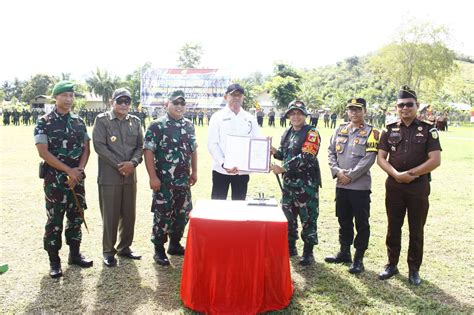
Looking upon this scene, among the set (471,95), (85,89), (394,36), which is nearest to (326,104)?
(394,36)

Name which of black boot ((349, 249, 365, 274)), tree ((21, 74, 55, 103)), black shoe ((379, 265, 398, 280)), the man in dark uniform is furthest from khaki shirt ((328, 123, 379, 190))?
tree ((21, 74, 55, 103))

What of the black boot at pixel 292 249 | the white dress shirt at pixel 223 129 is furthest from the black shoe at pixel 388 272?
the white dress shirt at pixel 223 129

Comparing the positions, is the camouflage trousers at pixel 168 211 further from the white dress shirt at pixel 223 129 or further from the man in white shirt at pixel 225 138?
the white dress shirt at pixel 223 129

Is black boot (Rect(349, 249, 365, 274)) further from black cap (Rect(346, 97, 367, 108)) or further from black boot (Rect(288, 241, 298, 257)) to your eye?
black cap (Rect(346, 97, 367, 108))

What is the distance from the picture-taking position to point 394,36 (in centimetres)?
4928

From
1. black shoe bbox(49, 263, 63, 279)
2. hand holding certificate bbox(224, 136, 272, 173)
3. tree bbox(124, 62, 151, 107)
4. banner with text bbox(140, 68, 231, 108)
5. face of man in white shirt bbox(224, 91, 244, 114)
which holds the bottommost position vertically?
black shoe bbox(49, 263, 63, 279)

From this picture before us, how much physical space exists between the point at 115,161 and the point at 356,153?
2.79 metres

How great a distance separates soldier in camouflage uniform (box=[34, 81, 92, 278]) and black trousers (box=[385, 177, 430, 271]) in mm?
3476

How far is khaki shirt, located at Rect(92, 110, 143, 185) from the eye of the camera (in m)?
4.65

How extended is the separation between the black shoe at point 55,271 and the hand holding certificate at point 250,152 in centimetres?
224

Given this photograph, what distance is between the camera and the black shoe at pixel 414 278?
4324 mm

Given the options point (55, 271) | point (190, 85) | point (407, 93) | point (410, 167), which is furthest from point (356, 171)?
point (190, 85)

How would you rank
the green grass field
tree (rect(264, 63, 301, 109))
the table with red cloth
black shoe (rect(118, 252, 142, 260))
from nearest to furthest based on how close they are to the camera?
the table with red cloth → the green grass field → black shoe (rect(118, 252, 142, 260)) → tree (rect(264, 63, 301, 109))

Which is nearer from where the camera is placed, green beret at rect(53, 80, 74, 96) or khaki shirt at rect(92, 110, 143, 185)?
green beret at rect(53, 80, 74, 96)
